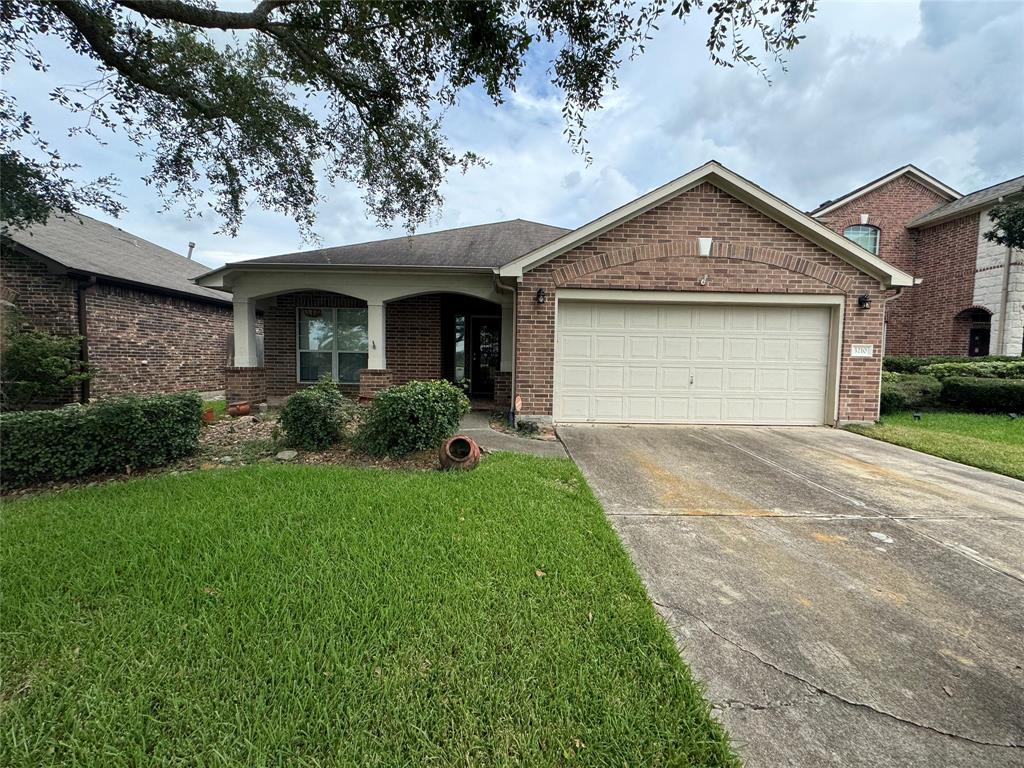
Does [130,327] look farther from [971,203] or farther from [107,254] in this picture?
[971,203]

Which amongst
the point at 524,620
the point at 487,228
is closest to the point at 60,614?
the point at 524,620

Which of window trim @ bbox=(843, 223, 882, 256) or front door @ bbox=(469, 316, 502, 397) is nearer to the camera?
front door @ bbox=(469, 316, 502, 397)

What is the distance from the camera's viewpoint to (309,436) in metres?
5.68

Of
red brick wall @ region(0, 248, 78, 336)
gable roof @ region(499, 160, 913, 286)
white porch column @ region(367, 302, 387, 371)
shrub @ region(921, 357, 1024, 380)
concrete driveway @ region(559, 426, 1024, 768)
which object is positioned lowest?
concrete driveway @ region(559, 426, 1024, 768)

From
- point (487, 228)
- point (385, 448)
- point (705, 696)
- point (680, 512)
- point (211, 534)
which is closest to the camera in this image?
point (705, 696)

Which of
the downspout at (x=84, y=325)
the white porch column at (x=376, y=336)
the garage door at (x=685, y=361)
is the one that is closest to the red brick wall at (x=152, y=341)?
the downspout at (x=84, y=325)

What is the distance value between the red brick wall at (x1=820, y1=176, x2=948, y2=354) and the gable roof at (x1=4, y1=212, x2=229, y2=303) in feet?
73.2

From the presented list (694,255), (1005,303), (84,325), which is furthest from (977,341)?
(84,325)

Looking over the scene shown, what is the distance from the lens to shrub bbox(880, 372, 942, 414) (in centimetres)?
891

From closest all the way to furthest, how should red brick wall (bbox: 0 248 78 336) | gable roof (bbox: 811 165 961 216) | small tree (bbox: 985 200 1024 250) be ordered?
red brick wall (bbox: 0 248 78 336)
small tree (bbox: 985 200 1024 250)
gable roof (bbox: 811 165 961 216)

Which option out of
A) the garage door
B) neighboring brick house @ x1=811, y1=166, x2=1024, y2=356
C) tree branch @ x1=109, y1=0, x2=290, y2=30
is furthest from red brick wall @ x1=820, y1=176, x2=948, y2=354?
tree branch @ x1=109, y1=0, x2=290, y2=30

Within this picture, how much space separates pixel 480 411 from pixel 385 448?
396 cm

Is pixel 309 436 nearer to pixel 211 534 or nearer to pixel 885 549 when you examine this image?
pixel 211 534

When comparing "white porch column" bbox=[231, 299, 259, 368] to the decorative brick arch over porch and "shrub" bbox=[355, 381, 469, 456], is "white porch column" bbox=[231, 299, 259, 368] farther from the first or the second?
the decorative brick arch over porch
